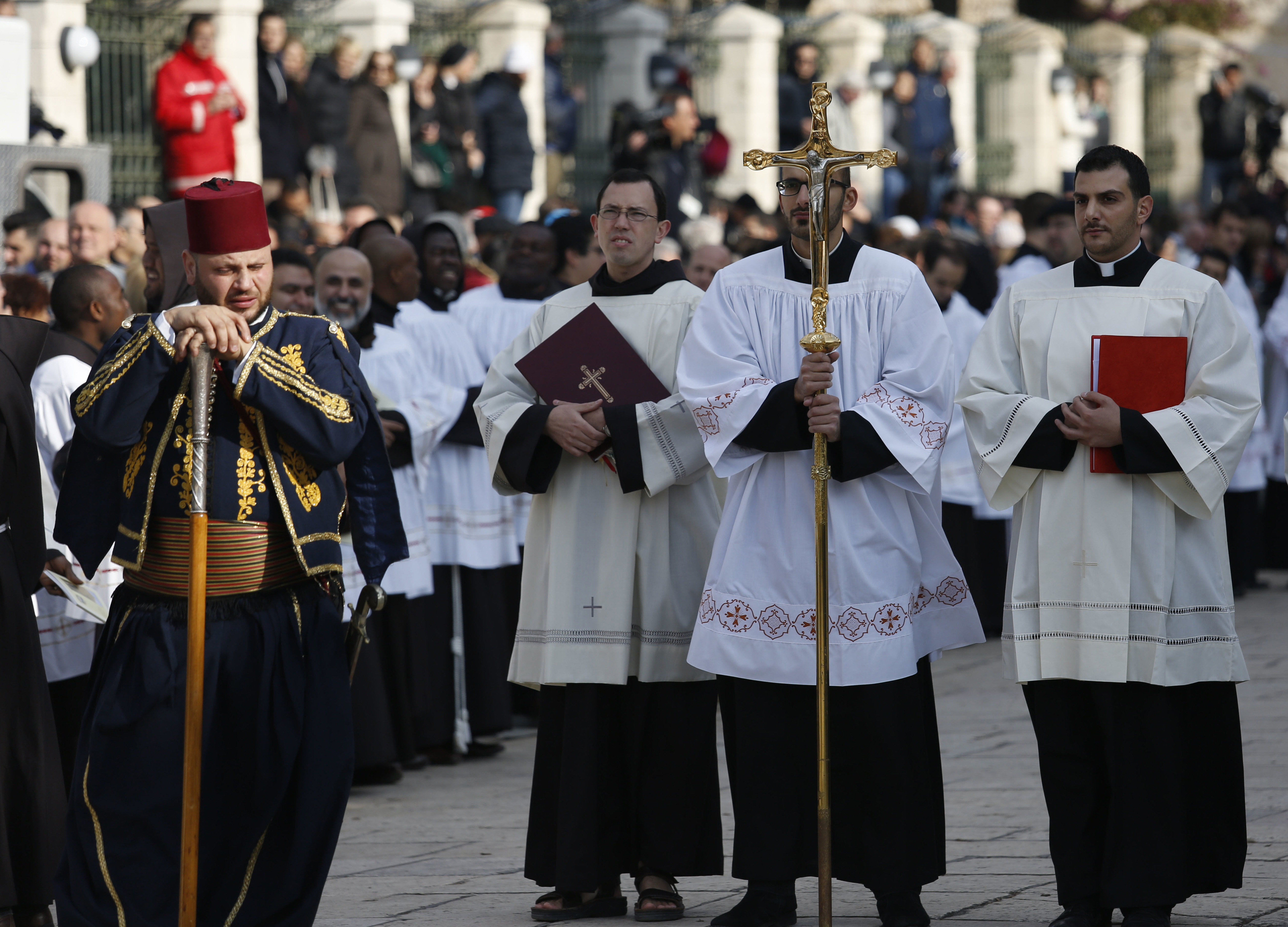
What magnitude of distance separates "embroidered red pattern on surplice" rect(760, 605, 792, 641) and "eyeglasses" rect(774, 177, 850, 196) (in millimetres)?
1215

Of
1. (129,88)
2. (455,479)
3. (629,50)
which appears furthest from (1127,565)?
(629,50)

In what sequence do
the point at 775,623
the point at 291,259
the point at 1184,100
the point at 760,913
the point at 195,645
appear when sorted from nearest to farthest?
the point at 195,645 → the point at 760,913 → the point at 775,623 → the point at 291,259 → the point at 1184,100

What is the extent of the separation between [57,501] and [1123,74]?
85.7 ft

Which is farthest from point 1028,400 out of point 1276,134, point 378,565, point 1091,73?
point 1091,73

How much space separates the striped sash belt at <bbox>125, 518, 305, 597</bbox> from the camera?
5352 mm

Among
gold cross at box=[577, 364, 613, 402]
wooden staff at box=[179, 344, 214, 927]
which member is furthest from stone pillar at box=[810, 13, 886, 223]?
wooden staff at box=[179, 344, 214, 927]

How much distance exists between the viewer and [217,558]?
5.36 metres

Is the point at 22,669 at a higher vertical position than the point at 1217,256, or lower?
lower

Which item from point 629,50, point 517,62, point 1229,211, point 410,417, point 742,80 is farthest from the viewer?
point 742,80

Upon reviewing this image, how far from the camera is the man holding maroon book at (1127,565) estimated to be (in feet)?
19.4

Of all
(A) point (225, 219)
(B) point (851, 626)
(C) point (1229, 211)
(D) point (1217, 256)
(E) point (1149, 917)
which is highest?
(C) point (1229, 211)

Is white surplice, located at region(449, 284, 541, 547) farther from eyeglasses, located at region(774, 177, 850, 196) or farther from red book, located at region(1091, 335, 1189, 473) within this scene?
red book, located at region(1091, 335, 1189, 473)

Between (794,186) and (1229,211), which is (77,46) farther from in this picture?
(794,186)

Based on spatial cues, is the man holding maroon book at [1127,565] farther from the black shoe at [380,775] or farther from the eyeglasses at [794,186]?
the black shoe at [380,775]
